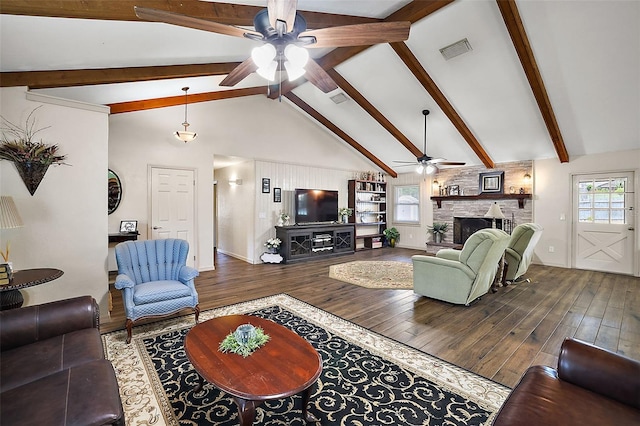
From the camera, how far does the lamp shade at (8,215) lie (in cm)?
233

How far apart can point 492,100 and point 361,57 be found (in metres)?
2.49

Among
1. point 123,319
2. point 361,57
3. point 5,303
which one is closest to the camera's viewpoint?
point 5,303

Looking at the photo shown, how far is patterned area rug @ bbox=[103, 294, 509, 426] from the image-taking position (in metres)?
1.78

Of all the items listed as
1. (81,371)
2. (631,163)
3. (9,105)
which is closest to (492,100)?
(631,163)

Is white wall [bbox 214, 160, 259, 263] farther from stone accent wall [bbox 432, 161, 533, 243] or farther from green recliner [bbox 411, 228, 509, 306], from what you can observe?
stone accent wall [bbox 432, 161, 533, 243]

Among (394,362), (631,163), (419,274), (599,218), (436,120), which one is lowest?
(394,362)

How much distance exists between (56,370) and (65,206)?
2274mm

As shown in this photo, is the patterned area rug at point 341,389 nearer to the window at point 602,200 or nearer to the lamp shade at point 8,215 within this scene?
the lamp shade at point 8,215

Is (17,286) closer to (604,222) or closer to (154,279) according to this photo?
(154,279)

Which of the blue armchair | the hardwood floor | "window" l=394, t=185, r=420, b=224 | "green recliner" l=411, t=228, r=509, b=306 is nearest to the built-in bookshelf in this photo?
"window" l=394, t=185, r=420, b=224

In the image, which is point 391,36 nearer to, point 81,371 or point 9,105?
point 81,371

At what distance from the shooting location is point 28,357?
160cm

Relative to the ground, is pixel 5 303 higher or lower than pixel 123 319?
higher

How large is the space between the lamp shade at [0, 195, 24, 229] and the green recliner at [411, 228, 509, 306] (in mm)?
4320
